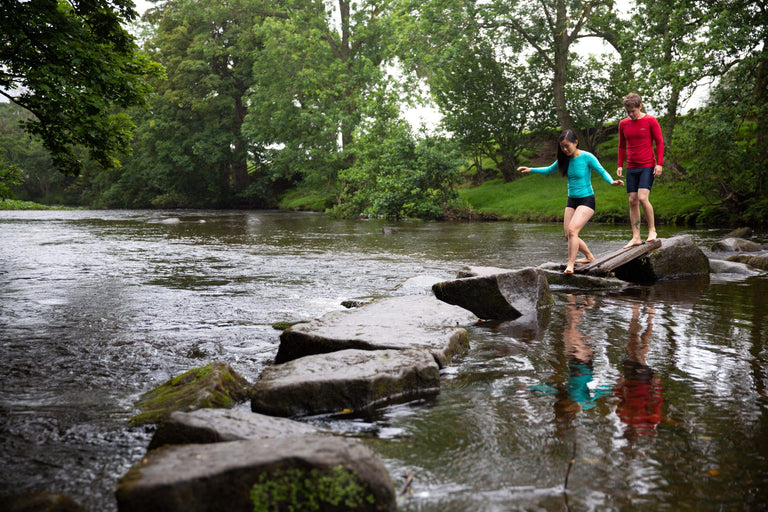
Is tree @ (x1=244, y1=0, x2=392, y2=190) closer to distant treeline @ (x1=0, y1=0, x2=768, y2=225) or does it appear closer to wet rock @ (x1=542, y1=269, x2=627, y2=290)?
distant treeline @ (x1=0, y1=0, x2=768, y2=225)

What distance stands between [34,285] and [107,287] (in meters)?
1.23

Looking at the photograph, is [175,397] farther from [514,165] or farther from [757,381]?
[514,165]

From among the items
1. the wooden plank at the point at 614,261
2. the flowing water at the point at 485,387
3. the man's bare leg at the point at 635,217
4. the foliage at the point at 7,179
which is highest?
the foliage at the point at 7,179

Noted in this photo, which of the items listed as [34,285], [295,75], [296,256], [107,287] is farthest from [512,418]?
[295,75]

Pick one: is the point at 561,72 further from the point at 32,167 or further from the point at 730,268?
the point at 32,167

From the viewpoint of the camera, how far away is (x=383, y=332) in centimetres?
563

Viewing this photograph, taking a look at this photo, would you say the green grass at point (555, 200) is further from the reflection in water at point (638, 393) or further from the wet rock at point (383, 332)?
the wet rock at point (383, 332)

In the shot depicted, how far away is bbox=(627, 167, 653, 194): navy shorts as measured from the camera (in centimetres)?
1046

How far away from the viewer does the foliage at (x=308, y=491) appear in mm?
2641

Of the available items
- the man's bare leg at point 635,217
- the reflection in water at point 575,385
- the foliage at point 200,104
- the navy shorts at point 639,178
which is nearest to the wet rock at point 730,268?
the man's bare leg at point 635,217

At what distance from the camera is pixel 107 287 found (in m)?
9.54

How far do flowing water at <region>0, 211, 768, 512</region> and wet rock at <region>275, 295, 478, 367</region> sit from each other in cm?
27

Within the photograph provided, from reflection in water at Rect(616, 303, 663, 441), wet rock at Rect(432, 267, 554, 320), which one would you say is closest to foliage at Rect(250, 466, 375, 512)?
reflection in water at Rect(616, 303, 663, 441)

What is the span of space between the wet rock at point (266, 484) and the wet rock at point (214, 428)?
0.45 metres
